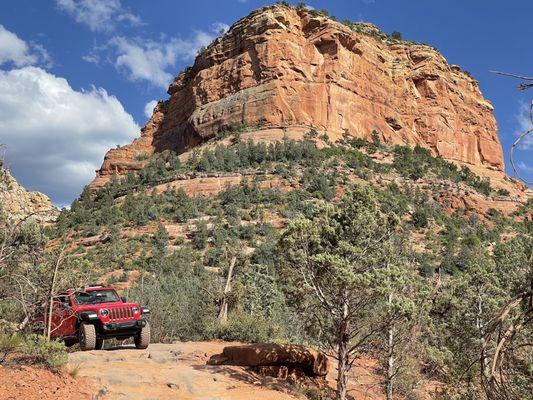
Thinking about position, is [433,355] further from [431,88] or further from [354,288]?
[431,88]

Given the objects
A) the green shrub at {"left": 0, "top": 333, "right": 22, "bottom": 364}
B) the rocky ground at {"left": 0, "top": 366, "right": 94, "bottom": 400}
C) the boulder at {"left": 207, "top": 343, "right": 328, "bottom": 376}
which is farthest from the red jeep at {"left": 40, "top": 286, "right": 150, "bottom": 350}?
the rocky ground at {"left": 0, "top": 366, "right": 94, "bottom": 400}

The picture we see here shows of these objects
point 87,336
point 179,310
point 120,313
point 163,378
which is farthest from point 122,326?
point 179,310

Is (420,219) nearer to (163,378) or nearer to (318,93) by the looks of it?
(318,93)

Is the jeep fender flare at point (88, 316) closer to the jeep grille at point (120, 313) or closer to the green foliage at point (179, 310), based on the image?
the jeep grille at point (120, 313)

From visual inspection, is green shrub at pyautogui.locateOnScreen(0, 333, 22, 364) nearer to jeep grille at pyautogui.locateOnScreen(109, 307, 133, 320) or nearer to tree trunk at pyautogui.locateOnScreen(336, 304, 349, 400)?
jeep grille at pyautogui.locateOnScreen(109, 307, 133, 320)

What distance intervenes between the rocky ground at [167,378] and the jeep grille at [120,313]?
853mm

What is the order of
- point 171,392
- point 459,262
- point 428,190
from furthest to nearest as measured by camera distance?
point 428,190 → point 459,262 → point 171,392

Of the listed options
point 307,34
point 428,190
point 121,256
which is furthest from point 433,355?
point 307,34

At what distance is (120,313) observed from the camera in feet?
42.7

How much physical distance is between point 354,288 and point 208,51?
75435 mm

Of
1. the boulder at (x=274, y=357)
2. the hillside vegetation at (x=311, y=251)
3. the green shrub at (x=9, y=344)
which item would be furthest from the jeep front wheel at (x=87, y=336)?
the green shrub at (x=9, y=344)

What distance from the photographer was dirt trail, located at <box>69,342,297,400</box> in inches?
391

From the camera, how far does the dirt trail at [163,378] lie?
9.94m

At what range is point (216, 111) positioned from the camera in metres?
73.0
